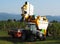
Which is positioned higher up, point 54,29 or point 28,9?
point 28,9

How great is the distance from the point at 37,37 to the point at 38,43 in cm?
250

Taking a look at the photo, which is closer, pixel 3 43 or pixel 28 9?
pixel 3 43

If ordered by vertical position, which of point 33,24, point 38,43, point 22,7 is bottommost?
point 38,43

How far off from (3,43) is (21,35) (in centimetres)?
428

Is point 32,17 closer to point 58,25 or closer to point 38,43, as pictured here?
point 38,43

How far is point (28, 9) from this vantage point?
27875 millimetres

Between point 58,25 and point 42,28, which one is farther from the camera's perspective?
point 58,25

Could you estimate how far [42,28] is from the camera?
90.6 ft

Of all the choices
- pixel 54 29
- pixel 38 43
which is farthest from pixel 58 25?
pixel 38 43

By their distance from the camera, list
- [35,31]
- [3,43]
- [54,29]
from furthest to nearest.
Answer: [54,29] → [35,31] → [3,43]

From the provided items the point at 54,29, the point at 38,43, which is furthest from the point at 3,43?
the point at 54,29

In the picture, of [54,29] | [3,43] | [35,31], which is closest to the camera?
[3,43]

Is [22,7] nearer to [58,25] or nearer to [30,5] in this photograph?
[30,5]

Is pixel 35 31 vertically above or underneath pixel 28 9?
underneath
